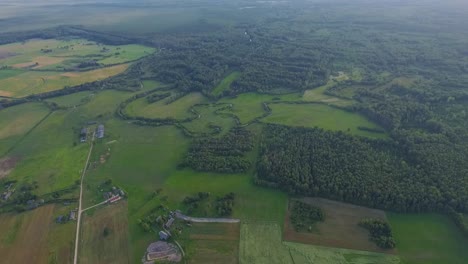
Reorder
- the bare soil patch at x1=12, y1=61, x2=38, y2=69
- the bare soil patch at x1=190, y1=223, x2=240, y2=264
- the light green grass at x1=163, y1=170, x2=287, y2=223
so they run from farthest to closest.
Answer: the bare soil patch at x1=12, y1=61, x2=38, y2=69
the light green grass at x1=163, y1=170, x2=287, y2=223
the bare soil patch at x1=190, y1=223, x2=240, y2=264

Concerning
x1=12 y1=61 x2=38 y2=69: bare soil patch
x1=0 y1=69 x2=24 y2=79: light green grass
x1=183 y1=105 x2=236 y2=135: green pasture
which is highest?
x1=12 y1=61 x2=38 y2=69: bare soil patch

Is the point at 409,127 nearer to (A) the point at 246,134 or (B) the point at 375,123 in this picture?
(B) the point at 375,123

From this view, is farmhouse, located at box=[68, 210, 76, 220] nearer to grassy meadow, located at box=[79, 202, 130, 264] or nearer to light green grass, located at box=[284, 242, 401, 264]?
grassy meadow, located at box=[79, 202, 130, 264]

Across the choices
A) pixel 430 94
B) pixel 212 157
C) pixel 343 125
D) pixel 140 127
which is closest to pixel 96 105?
pixel 140 127

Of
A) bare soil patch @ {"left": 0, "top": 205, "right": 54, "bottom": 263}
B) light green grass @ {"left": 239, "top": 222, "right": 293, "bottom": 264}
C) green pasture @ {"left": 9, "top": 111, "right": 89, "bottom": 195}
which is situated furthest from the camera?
green pasture @ {"left": 9, "top": 111, "right": 89, "bottom": 195}

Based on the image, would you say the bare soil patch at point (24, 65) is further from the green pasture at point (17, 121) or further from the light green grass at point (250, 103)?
the light green grass at point (250, 103)

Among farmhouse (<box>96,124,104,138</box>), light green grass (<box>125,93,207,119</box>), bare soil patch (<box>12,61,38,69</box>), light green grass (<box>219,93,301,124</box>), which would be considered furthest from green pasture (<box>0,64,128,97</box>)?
light green grass (<box>219,93,301,124</box>)
